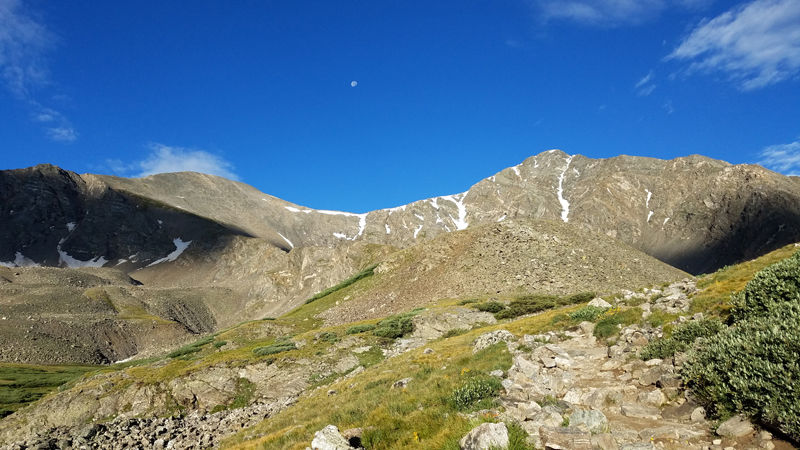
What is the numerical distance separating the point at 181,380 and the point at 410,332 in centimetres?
2417

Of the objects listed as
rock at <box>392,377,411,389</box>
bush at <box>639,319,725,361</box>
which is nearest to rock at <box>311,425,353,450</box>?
rock at <box>392,377,411,389</box>

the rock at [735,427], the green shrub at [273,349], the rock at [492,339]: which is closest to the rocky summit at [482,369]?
the rock at [735,427]

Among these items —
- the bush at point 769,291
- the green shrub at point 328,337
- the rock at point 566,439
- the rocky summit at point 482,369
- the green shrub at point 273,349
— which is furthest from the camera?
the green shrub at point 328,337

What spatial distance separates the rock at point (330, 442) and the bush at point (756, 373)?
9614 mm

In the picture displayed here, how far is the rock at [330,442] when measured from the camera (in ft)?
38.0

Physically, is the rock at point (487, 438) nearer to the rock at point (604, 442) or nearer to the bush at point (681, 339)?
the rock at point (604, 442)

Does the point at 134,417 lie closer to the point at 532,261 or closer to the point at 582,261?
the point at 532,261

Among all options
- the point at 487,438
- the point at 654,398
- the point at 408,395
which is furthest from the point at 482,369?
the point at 487,438

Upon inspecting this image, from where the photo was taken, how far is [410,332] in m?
49.1

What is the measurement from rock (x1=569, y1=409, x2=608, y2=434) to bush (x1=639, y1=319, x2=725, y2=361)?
5339mm

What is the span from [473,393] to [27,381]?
318ft

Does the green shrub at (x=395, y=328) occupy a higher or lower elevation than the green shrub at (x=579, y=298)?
higher

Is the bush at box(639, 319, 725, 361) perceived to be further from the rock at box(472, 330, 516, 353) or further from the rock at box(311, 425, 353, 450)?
the rock at box(311, 425, 353, 450)

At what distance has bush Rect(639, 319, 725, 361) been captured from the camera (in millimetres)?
13750
